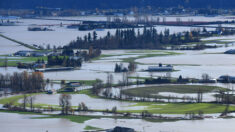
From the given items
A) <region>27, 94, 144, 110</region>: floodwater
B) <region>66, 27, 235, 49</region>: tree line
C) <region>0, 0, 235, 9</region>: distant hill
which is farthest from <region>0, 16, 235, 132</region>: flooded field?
<region>0, 0, 235, 9</region>: distant hill

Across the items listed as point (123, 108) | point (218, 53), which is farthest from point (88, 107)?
point (218, 53)

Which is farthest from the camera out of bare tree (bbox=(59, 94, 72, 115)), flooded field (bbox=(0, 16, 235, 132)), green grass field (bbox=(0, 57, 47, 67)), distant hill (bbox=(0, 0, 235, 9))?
distant hill (bbox=(0, 0, 235, 9))

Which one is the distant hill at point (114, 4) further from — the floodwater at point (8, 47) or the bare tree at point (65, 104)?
the bare tree at point (65, 104)

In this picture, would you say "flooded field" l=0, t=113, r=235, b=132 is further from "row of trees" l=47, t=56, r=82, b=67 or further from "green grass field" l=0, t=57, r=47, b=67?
"green grass field" l=0, t=57, r=47, b=67

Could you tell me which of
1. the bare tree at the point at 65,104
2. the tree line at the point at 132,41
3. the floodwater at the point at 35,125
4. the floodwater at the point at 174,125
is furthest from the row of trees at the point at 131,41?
the floodwater at the point at 174,125

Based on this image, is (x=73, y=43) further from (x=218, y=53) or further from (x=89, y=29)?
(x=89, y=29)

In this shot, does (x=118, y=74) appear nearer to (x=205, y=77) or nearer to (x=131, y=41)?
(x=205, y=77)

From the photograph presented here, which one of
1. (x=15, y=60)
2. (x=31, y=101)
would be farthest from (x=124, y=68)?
(x=31, y=101)

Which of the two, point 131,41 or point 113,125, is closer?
point 113,125

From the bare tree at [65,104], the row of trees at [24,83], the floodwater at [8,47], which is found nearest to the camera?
the bare tree at [65,104]
